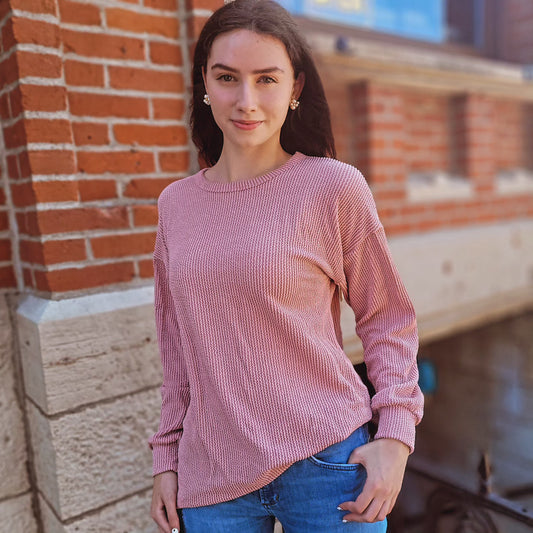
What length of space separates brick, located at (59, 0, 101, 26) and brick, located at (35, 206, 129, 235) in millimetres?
652

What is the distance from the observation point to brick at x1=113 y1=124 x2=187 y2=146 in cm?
200

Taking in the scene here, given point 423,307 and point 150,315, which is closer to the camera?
point 150,315

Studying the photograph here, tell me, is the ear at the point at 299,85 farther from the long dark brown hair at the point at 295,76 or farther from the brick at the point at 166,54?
the brick at the point at 166,54

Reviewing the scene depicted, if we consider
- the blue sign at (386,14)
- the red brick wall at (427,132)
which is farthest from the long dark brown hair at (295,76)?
the red brick wall at (427,132)

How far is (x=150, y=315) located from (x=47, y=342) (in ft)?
1.23

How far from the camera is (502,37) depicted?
19.6ft

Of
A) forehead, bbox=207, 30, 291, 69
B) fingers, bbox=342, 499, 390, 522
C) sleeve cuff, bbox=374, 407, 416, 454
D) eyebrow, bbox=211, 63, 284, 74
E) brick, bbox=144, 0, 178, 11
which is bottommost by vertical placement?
fingers, bbox=342, 499, 390, 522

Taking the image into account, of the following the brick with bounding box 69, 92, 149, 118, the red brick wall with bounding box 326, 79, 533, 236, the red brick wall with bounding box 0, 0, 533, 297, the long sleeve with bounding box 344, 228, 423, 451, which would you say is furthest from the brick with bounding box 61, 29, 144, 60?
the red brick wall with bounding box 326, 79, 533, 236

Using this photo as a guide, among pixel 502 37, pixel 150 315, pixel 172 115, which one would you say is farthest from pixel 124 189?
pixel 502 37

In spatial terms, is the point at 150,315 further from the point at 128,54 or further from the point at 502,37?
the point at 502,37

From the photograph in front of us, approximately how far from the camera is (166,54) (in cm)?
208

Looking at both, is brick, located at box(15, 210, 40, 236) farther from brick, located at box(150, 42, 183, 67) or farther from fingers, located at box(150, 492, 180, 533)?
fingers, located at box(150, 492, 180, 533)

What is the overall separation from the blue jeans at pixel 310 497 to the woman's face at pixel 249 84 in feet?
2.49

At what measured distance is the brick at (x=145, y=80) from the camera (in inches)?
77.3
